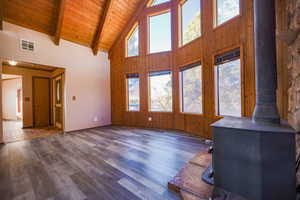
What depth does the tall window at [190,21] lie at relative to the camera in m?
3.66

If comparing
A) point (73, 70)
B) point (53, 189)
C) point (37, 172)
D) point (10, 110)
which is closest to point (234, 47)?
point (53, 189)

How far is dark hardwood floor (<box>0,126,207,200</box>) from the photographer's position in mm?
1503

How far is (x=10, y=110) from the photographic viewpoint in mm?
7633

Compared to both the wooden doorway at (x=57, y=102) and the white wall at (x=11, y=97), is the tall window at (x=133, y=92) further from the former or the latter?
the white wall at (x=11, y=97)

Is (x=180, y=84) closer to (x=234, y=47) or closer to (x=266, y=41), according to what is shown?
(x=234, y=47)

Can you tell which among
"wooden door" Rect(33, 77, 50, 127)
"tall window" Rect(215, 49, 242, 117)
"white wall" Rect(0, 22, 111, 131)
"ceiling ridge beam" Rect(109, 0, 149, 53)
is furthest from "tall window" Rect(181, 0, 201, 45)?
"wooden door" Rect(33, 77, 50, 127)

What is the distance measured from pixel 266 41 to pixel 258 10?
39 centimetres

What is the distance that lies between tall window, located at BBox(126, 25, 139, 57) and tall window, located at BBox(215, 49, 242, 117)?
132 inches

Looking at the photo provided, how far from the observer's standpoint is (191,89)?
12.9 feet

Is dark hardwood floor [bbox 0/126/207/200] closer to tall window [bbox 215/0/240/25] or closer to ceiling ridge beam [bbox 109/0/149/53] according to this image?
tall window [bbox 215/0/240/25]

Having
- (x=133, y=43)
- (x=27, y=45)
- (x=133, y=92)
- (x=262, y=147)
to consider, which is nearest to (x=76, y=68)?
(x=27, y=45)

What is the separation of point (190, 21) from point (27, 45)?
5.05m

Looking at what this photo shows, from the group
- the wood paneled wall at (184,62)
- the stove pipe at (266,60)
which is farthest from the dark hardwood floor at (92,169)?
the stove pipe at (266,60)

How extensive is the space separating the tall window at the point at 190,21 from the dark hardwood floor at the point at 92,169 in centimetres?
316
